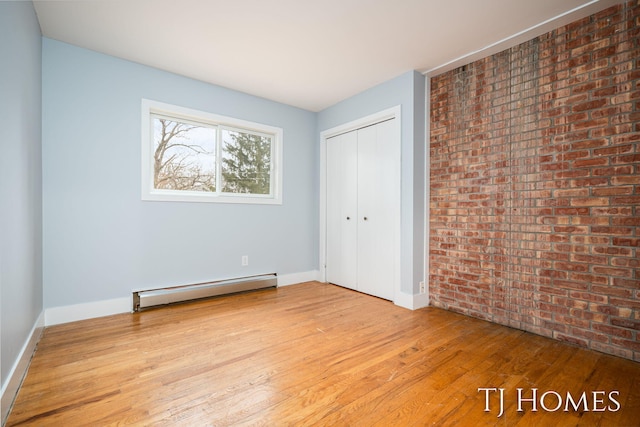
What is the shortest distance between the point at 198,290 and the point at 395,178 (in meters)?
2.48

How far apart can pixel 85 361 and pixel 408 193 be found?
9.62ft

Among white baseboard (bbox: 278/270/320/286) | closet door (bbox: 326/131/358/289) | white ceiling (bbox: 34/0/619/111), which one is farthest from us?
white baseboard (bbox: 278/270/320/286)

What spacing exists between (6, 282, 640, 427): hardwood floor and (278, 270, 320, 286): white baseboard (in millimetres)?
1195

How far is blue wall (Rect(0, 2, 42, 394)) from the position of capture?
1.45 m

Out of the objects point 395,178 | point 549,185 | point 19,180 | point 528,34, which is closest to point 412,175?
point 395,178

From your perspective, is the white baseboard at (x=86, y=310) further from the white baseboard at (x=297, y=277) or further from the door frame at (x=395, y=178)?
the door frame at (x=395, y=178)

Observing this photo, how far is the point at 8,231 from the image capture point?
153 cm


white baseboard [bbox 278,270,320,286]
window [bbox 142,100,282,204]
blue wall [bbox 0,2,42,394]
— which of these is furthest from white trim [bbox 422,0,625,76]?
blue wall [bbox 0,2,42,394]

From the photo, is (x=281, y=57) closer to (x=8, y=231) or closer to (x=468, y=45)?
(x=468, y=45)

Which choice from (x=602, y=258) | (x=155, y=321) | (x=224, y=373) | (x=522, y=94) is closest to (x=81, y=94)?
(x=155, y=321)

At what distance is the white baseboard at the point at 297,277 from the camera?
3854mm

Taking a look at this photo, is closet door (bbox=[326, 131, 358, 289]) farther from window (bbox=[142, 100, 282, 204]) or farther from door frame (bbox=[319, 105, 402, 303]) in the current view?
window (bbox=[142, 100, 282, 204])

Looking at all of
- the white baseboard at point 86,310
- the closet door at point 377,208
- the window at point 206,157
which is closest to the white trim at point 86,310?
the white baseboard at point 86,310

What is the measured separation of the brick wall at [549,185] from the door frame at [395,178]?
398 mm
